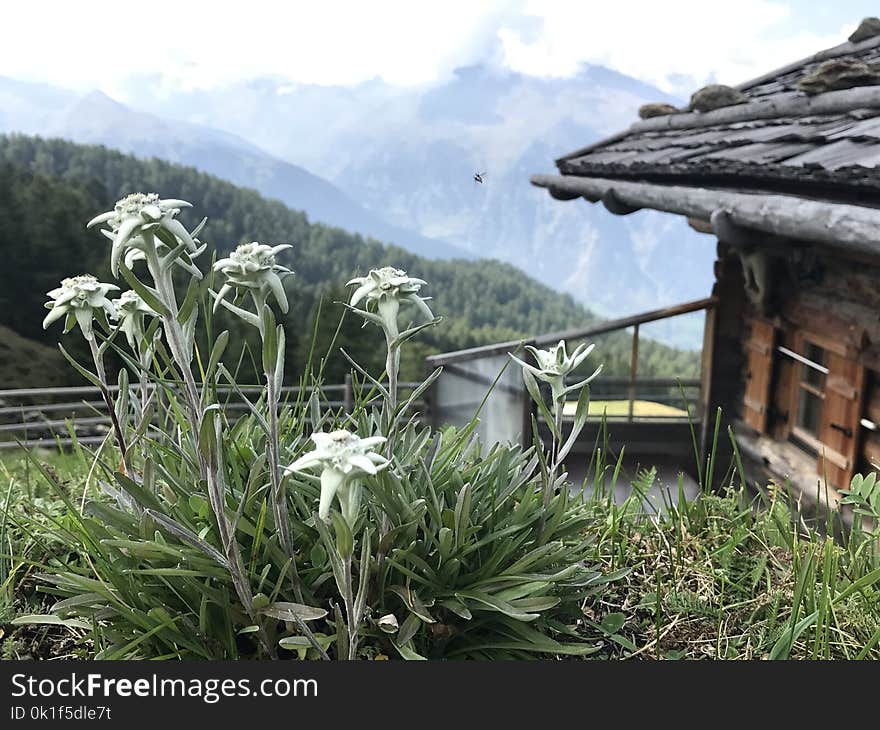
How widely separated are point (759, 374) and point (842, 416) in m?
1.07

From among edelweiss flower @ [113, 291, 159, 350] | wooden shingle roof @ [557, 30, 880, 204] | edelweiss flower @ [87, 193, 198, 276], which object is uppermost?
wooden shingle roof @ [557, 30, 880, 204]

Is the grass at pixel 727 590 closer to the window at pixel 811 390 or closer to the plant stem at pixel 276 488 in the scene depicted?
the plant stem at pixel 276 488

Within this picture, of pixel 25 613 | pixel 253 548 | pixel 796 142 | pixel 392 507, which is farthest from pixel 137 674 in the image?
pixel 796 142

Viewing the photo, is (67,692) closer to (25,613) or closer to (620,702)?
(25,613)

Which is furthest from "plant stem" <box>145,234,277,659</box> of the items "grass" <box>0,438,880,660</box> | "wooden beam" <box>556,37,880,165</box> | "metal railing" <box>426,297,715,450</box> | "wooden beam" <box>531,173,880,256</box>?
"wooden beam" <box>556,37,880,165</box>

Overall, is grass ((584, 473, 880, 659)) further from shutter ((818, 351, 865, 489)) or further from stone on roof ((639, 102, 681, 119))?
stone on roof ((639, 102, 681, 119))

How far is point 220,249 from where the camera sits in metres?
53.2

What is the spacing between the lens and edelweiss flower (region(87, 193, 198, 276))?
3.48 feet

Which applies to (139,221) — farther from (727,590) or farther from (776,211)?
(776,211)

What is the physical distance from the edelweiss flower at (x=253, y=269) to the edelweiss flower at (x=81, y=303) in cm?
34

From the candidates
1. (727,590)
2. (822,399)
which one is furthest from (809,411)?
(727,590)

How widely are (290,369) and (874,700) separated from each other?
24.8m

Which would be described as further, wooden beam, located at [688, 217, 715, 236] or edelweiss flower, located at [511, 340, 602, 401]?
wooden beam, located at [688, 217, 715, 236]

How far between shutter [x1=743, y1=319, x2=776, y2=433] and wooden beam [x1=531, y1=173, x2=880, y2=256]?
1.35m
